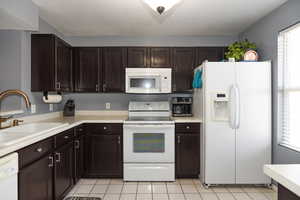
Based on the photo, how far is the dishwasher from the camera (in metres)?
1.34

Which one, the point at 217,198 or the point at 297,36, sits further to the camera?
the point at 217,198

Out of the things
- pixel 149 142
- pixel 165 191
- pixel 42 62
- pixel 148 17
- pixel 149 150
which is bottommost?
pixel 165 191

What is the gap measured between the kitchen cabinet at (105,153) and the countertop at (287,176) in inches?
93.0

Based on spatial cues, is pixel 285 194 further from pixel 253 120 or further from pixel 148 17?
pixel 148 17

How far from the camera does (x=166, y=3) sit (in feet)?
6.05

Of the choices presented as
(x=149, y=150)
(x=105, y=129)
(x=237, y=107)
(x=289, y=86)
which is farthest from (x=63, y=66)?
(x=289, y=86)

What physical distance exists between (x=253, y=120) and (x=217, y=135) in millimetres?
505

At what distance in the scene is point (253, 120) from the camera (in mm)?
2861

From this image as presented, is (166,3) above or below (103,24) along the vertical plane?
below

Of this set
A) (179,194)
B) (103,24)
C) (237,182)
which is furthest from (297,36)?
(103,24)

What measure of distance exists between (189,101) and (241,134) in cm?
110

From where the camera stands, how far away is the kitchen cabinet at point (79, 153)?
2.93 metres

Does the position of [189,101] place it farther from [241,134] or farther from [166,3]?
[166,3]

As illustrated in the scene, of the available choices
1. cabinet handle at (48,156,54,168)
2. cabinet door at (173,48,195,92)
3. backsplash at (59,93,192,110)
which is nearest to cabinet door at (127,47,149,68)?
cabinet door at (173,48,195,92)
